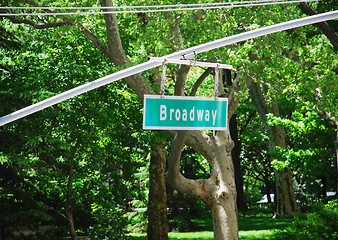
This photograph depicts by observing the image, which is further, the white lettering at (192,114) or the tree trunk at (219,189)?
the tree trunk at (219,189)

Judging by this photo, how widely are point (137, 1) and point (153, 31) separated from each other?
0.88 m

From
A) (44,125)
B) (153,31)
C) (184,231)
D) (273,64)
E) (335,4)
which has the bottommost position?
(184,231)

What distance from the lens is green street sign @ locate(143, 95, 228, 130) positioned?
649 cm

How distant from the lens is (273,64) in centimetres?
1329

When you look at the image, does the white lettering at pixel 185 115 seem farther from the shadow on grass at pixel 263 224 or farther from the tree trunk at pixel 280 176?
the tree trunk at pixel 280 176

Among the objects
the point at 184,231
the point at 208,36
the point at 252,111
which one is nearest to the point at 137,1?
the point at 208,36

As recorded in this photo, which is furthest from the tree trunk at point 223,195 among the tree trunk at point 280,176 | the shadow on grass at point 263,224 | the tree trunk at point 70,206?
the tree trunk at point 280,176

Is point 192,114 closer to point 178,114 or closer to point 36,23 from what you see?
point 178,114

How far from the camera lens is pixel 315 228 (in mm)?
13219

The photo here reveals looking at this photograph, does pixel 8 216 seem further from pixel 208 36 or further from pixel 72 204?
pixel 208 36

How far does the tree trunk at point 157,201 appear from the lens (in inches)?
752

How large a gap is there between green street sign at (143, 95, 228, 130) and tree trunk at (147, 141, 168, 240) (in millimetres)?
12066

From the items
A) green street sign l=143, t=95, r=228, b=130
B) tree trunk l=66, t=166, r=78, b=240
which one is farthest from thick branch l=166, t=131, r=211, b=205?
green street sign l=143, t=95, r=228, b=130

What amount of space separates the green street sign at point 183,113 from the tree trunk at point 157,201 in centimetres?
1207
